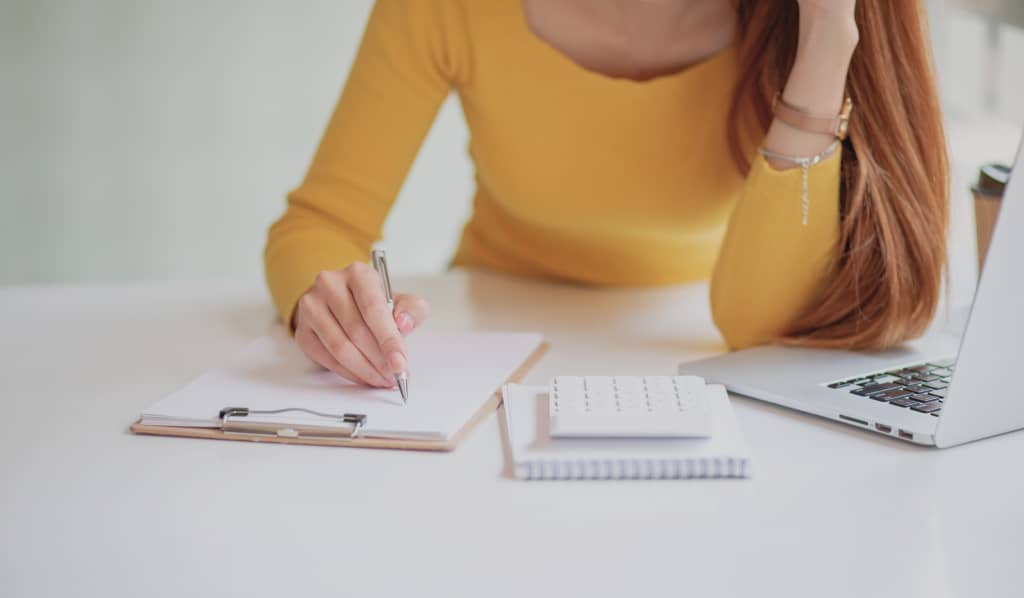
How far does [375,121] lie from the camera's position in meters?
1.26

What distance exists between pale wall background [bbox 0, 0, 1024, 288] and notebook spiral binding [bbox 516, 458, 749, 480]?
2.61 meters

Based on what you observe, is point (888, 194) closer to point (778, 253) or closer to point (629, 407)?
point (778, 253)

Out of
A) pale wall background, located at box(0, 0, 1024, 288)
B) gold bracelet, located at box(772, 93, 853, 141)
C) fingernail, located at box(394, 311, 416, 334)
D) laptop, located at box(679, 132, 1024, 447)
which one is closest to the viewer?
laptop, located at box(679, 132, 1024, 447)

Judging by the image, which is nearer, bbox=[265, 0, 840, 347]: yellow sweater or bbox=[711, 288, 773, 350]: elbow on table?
bbox=[711, 288, 773, 350]: elbow on table

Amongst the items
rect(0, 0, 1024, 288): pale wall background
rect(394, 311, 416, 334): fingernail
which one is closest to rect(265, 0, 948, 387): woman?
rect(394, 311, 416, 334): fingernail

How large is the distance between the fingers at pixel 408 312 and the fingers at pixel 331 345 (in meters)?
0.05

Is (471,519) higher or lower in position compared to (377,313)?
lower

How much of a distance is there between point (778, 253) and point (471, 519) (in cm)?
56

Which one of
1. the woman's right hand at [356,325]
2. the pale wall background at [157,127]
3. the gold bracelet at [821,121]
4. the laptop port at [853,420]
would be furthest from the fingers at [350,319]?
the pale wall background at [157,127]

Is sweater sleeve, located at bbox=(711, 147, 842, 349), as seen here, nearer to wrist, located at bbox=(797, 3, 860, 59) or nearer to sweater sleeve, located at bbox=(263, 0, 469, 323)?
wrist, located at bbox=(797, 3, 860, 59)

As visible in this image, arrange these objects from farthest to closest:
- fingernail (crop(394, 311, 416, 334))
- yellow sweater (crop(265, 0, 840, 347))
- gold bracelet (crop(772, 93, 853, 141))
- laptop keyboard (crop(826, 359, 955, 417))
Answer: yellow sweater (crop(265, 0, 840, 347)), gold bracelet (crop(772, 93, 853, 141)), fingernail (crop(394, 311, 416, 334)), laptop keyboard (crop(826, 359, 955, 417))

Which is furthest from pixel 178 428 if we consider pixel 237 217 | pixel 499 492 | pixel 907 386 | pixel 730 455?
pixel 237 217

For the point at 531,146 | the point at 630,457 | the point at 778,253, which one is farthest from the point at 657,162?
the point at 630,457

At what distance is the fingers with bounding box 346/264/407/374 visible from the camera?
900mm
